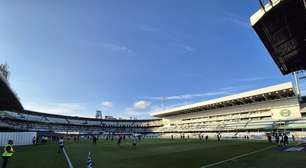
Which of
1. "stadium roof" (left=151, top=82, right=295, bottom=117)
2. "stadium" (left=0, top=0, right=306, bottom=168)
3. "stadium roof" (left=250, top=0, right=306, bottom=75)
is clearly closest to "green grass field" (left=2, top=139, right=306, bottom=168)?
"stadium" (left=0, top=0, right=306, bottom=168)

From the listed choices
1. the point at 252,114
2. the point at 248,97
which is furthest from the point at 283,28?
the point at 252,114

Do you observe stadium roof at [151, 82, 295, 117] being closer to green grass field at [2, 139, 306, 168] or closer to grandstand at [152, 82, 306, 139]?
grandstand at [152, 82, 306, 139]

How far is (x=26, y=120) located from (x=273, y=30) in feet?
334

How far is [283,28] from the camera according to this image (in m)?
10.1

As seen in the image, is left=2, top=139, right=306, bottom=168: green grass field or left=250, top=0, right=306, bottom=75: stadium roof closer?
left=250, top=0, right=306, bottom=75: stadium roof

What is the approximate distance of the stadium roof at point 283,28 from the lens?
8969 mm

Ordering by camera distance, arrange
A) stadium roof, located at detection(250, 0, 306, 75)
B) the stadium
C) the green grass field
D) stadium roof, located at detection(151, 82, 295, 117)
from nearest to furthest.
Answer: stadium roof, located at detection(250, 0, 306, 75), the stadium, the green grass field, stadium roof, located at detection(151, 82, 295, 117)

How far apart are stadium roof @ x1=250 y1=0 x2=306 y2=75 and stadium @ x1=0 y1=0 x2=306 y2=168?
43 millimetres

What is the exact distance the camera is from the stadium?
1172 cm

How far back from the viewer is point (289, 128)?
55094 millimetres

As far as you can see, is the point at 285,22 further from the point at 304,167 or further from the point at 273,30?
the point at 304,167

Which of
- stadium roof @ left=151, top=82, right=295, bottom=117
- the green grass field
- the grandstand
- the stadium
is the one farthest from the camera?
stadium roof @ left=151, top=82, right=295, bottom=117

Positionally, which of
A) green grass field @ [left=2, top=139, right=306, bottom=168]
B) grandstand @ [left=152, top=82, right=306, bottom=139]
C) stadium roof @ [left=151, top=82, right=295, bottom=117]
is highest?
stadium roof @ [left=151, top=82, right=295, bottom=117]

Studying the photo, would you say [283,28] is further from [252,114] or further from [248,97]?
[252,114]
